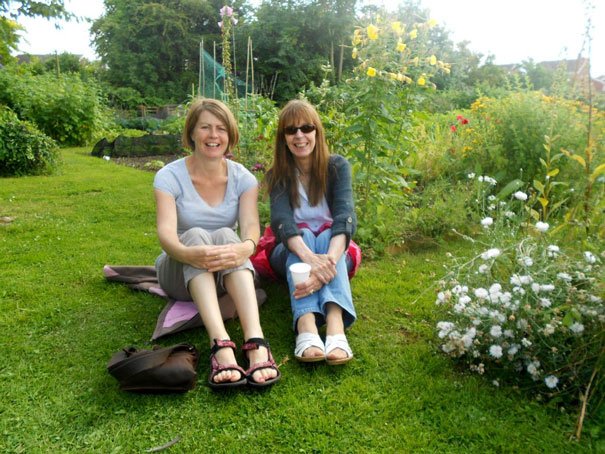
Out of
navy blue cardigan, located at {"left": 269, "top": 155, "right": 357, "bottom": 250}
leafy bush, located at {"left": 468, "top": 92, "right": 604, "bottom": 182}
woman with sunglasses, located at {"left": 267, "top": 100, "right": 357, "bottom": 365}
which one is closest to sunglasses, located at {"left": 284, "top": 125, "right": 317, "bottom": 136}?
woman with sunglasses, located at {"left": 267, "top": 100, "right": 357, "bottom": 365}

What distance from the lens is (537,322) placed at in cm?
187

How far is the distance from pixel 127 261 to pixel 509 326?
2758 millimetres

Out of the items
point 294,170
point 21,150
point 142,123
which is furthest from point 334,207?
point 142,123

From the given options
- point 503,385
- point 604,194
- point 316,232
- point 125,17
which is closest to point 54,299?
point 316,232

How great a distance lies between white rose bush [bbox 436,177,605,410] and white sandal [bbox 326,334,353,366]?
0.44m

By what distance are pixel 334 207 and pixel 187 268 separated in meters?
0.90

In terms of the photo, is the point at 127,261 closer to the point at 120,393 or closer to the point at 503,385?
the point at 120,393

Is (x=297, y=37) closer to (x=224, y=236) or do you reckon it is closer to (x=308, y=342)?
(x=224, y=236)

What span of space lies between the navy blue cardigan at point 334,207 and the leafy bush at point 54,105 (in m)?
9.11

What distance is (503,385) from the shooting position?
1982 millimetres

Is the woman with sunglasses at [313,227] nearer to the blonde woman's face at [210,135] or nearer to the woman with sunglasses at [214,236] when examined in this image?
the woman with sunglasses at [214,236]

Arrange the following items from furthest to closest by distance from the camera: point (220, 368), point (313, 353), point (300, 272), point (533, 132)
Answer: point (533, 132) → point (300, 272) → point (313, 353) → point (220, 368)

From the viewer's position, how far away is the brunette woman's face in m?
2.55

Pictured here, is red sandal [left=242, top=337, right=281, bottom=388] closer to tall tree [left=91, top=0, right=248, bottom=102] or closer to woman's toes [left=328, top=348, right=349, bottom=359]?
woman's toes [left=328, top=348, right=349, bottom=359]
